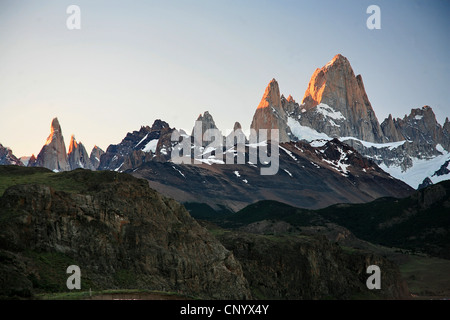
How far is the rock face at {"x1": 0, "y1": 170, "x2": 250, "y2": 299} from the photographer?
304ft

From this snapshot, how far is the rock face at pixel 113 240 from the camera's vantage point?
92750 mm

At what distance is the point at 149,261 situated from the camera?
104 m

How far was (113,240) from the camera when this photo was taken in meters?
103

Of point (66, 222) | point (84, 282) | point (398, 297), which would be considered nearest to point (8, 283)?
point (84, 282)

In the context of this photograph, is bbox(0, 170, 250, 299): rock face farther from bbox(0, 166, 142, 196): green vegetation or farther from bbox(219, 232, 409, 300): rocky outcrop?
bbox(219, 232, 409, 300): rocky outcrop

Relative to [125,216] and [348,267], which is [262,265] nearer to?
[348,267]

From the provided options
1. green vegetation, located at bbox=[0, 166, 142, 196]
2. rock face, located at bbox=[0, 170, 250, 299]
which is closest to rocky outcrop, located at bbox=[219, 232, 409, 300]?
rock face, located at bbox=[0, 170, 250, 299]

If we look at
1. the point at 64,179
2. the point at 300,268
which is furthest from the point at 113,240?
the point at 300,268

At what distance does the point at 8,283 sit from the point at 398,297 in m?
115

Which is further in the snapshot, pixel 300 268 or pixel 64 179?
pixel 300 268

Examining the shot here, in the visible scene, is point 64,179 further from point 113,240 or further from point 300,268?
point 300,268

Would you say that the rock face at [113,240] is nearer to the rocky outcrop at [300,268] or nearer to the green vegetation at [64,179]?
the green vegetation at [64,179]

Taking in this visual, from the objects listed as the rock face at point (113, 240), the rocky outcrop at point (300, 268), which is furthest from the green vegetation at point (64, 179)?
the rocky outcrop at point (300, 268)
